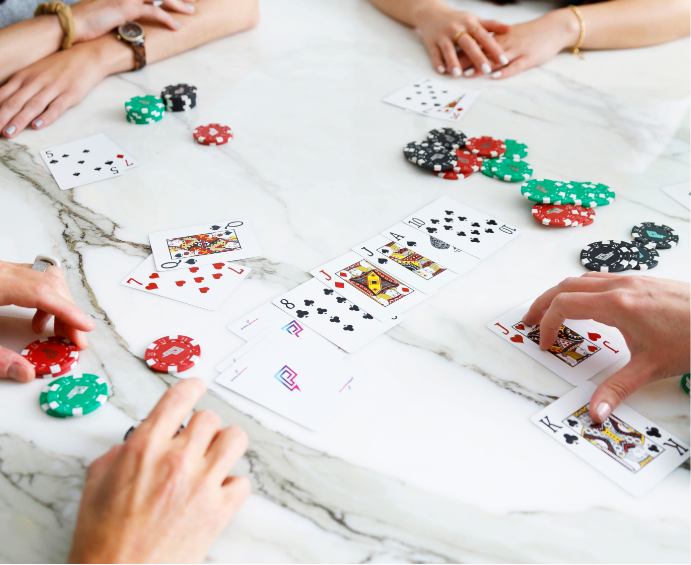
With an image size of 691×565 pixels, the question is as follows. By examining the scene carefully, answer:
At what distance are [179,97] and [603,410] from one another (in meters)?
1.62

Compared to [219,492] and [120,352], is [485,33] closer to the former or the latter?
[120,352]

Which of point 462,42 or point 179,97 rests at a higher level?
point 462,42

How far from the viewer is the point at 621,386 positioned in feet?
3.47

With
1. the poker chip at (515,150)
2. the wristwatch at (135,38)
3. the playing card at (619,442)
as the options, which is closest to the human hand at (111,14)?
the wristwatch at (135,38)

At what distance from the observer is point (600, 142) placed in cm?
191

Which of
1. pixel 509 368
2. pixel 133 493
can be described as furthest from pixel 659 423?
pixel 133 493

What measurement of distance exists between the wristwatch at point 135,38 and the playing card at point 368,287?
1.35 meters

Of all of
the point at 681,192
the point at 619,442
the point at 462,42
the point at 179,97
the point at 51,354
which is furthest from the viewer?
the point at 462,42

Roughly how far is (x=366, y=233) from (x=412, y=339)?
402mm

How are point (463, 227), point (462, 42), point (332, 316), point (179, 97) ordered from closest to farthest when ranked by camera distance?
point (332, 316) → point (463, 227) → point (179, 97) → point (462, 42)

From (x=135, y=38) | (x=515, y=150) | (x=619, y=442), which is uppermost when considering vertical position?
(x=135, y=38)

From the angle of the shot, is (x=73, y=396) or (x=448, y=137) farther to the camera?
(x=448, y=137)

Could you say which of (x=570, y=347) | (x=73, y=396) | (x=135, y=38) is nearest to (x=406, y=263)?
(x=570, y=347)

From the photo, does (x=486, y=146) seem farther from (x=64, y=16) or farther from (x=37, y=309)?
(x=64, y=16)
